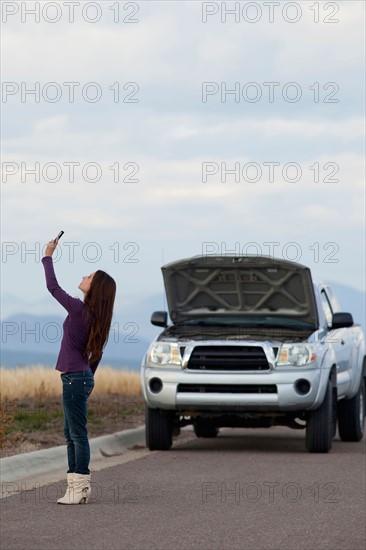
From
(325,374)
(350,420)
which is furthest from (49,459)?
(350,420)

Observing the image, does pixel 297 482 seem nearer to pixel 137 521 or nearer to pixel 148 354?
pixel 137 521

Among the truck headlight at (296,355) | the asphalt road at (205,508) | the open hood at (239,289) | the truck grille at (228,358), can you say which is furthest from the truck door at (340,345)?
the asphalt road at (205,508)

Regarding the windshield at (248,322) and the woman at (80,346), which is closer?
the woman at (80,346)

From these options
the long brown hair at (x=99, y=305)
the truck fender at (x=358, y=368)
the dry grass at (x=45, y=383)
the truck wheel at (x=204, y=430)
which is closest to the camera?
the long brown hair at (x=99, y=305)

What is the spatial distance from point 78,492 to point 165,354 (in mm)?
6228

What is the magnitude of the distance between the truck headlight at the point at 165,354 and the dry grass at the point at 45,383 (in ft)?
22.3

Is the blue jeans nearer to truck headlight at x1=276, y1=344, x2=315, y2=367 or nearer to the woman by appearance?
the woman

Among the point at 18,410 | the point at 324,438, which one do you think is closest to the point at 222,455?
the point at 324,438

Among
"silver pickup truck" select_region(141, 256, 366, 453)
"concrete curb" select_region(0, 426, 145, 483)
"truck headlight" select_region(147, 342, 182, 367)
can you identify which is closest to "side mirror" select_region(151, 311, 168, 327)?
"silver pickup truck" select_region(141, 256, 366, 453)

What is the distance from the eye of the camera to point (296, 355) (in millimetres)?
17203

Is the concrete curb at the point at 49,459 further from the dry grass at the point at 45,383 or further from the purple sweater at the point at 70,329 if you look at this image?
the dry grass at the point at 45,383

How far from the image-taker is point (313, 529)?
10.0 metres

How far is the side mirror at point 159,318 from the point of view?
18.4 m

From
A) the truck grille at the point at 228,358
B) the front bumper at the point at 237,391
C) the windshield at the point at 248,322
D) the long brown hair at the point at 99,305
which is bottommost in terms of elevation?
the front bumper at the point at 237,391
